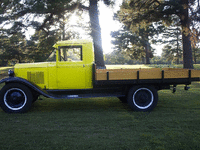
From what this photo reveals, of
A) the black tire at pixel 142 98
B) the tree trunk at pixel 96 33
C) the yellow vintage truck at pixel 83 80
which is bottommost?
the black tire at pixel 142 98

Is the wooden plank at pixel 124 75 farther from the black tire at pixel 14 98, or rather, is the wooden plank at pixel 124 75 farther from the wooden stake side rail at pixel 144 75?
the black tire at pixel 14 98

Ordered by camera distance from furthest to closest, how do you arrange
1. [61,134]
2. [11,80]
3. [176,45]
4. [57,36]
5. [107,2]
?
[176,45] < [57,36] < [107,2] < [11,80] < [61,134]

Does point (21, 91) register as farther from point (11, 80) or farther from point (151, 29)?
point (151, 29)

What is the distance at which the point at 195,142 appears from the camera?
274 centimetres

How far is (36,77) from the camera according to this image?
500 cm

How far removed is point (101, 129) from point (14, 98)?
2757 mm

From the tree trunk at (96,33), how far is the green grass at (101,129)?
24.6ft

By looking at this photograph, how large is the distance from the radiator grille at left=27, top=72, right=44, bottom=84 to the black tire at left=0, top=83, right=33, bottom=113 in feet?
1.56

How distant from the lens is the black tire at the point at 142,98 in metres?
4.70

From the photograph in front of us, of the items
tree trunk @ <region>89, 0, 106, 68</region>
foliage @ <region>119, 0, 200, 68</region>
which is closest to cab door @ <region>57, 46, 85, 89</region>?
tree trunk @ <region>89, 0, 106, 68</region>

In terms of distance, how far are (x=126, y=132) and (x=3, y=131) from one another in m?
2.46

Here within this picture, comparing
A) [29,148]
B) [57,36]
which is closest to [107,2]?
[57,36]

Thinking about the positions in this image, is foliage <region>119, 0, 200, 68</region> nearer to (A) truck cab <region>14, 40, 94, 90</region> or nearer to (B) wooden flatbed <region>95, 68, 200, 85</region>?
(B) wooden flatbed <region>95, 68, 200, 85</region>

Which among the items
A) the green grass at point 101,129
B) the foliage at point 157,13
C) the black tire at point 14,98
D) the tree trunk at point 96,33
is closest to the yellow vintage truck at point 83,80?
the black tire at point 14,98
